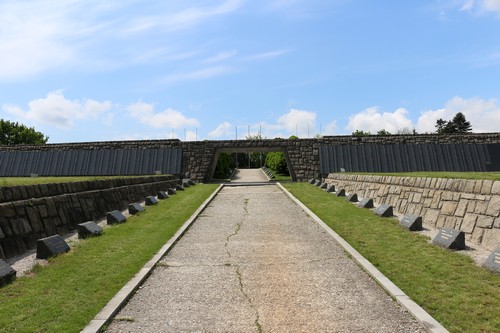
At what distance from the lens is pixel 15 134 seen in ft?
238

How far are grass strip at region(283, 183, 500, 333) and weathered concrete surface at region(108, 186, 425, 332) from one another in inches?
18.1

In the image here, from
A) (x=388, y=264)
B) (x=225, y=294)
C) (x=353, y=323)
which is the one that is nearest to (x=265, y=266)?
(x=225, y=294)

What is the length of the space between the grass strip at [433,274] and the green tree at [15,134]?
7404cm

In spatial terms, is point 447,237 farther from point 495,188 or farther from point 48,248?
point 48,248

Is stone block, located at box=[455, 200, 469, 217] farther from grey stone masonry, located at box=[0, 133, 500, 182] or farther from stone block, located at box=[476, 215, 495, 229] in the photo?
grey stone masonry, located at box=[0, 133, 500, 182]

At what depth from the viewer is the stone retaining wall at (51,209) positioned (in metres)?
8.98

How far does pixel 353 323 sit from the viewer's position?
17.2ft

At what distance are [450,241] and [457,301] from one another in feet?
11.5

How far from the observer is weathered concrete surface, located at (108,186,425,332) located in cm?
524

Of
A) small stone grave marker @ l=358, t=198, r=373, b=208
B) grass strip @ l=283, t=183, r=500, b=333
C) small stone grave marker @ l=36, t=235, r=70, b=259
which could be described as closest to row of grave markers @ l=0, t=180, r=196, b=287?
small stone grave marker @ l=36, t=235, r=70, b=259

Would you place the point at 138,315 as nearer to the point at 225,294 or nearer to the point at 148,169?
the point at 225,294

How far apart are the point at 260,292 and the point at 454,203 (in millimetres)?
6904

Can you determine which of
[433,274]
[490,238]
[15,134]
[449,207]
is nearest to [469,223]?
[490,238]

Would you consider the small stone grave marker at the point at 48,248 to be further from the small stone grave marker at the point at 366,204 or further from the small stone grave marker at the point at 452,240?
the small stone grave marker at the point at 366,204
